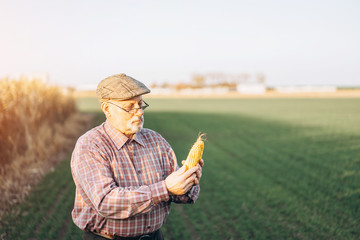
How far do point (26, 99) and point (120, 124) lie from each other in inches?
314

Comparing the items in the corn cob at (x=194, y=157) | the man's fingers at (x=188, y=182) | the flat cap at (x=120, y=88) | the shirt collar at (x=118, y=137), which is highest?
the flat cap at (x=120, y=88)

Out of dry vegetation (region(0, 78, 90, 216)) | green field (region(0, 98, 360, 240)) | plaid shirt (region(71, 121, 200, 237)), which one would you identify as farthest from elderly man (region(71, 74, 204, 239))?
dry vegetation (region(0, 78, 90, 216))

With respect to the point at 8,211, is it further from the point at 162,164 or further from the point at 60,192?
the point at 162,164

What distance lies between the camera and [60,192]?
699 centimetres

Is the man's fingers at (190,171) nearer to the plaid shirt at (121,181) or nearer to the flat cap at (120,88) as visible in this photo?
the plaid shirt at (121,181)

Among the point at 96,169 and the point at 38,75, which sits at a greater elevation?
the point at 38,75

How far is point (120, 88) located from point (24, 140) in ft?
24.3

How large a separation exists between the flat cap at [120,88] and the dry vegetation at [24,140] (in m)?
4.63

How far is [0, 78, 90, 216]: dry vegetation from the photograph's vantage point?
689 centimetres

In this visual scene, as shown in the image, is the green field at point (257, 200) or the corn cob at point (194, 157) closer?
the corn cob at point (194, 157)

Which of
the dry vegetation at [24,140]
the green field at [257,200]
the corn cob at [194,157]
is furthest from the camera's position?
the dry vegetation at [24,140]

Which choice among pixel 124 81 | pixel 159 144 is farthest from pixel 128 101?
pixel 159 144

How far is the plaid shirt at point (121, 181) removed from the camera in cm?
200

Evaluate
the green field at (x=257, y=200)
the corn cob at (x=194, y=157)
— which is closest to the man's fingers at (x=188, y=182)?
the corn cob at (x=194, y=157)
